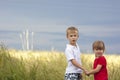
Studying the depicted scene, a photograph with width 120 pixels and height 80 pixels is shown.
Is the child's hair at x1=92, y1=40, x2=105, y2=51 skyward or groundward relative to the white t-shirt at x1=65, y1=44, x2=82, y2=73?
skyward

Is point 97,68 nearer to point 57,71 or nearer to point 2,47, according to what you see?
point 57,71

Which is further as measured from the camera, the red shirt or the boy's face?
the boy's face

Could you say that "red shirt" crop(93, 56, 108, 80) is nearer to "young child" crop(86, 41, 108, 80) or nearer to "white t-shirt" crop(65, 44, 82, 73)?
"young child" crop(86, 41, 108, 80)

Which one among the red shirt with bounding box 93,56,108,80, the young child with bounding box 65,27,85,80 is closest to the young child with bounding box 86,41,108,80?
the red shirt with bounding box 93,56,108,80

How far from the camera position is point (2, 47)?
9.12 metres

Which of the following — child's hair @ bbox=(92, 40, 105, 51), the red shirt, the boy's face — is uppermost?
the boy's face

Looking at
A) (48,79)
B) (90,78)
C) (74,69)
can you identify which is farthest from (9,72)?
(74,69)

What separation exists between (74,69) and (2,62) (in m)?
2.95

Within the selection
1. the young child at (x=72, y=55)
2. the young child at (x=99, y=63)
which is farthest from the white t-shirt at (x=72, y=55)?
the young child at (x=99, y=63)

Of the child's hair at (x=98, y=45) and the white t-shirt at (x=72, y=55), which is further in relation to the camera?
the white t-shirt at (x=72, y=55)

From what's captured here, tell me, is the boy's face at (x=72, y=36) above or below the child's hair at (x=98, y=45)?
above

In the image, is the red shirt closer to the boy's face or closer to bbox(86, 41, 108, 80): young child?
bbox(86, 41, 108, 80): young child

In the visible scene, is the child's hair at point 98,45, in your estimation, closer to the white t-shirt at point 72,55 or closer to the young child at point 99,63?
the young child at point 99,63

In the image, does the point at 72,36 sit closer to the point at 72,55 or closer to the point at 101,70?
the point at 72,55
